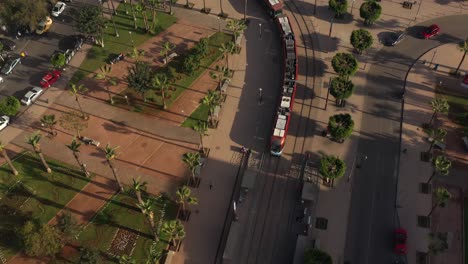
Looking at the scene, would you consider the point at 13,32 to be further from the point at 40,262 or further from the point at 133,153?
the point at 40,262

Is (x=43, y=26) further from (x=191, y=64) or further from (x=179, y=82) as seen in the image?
(x=191, y=64)

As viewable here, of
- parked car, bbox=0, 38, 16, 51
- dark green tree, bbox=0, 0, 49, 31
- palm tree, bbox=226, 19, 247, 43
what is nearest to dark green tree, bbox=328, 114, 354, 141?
palm tree, bbox=226, 19, 247, 43

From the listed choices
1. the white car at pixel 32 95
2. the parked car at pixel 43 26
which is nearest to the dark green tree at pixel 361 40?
the white car at pixel 32 95

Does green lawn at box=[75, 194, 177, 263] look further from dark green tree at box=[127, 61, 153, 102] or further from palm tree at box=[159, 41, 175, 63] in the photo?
palm tree at box=[159, 41, 175, 63]

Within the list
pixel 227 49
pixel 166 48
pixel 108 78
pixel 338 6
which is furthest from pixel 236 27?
pixel 108 78

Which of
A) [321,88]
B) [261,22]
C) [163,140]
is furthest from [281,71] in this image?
[163,140]

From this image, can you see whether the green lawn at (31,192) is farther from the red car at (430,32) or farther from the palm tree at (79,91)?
the red car at (430,32)
